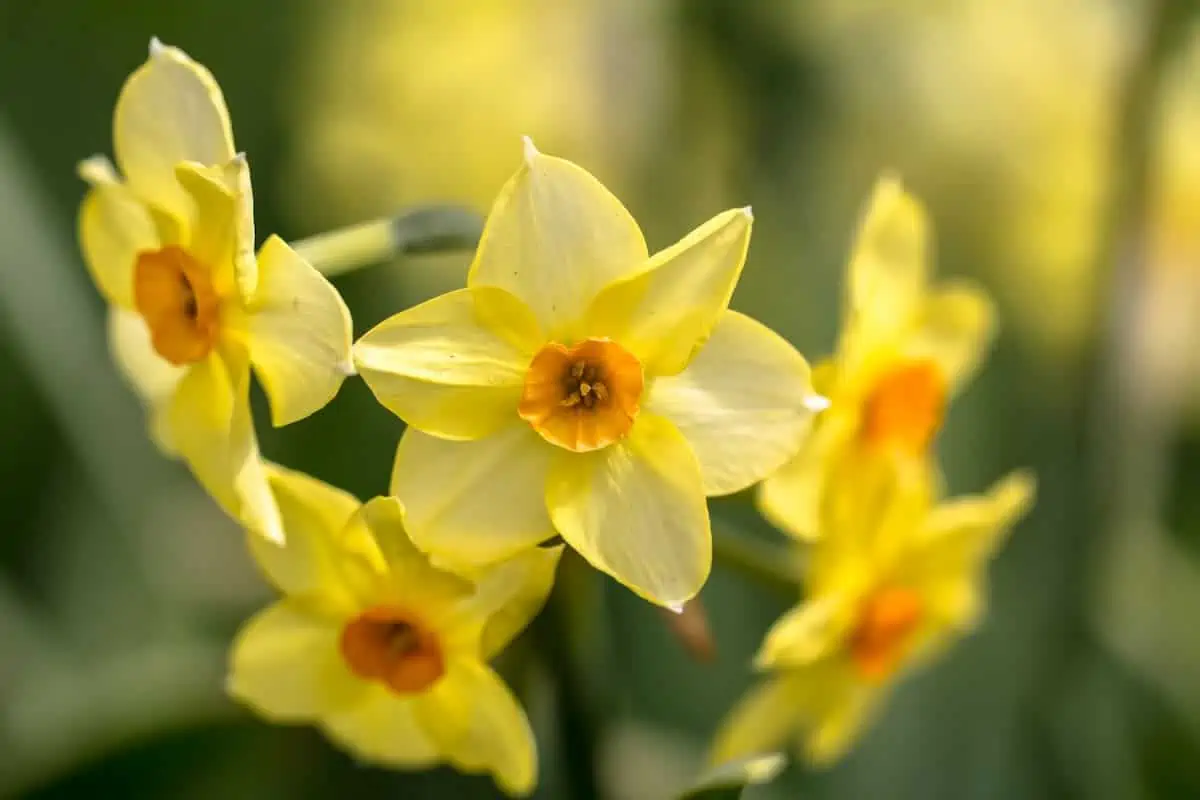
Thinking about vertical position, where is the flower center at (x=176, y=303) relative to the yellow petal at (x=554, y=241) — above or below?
below

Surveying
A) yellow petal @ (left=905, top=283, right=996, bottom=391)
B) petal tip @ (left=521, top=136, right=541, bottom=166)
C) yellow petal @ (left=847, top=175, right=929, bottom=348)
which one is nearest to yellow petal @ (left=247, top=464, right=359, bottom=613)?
petal tip @ (left=521, top=136, right=541, bottom=166)

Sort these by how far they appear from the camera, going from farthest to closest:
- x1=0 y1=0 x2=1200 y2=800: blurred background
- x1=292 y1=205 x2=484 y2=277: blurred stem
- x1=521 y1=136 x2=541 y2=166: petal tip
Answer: x1=0 y1=0 x2=1200 y2=800: blurred background
x1=292 y1=205 x2=484 y2=277: blurred stem
x1=521 y1=136 x2=541 y2=166: petal tip

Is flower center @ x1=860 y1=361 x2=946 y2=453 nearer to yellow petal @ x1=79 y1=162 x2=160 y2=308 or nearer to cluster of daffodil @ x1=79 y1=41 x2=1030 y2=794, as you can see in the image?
cluster of daffodil @ x1=79 y1=41 x2=1030 y2=794

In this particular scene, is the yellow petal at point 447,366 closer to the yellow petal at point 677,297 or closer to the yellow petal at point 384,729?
the yellow petal at point 677,297

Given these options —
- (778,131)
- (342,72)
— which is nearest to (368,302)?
(342,72)

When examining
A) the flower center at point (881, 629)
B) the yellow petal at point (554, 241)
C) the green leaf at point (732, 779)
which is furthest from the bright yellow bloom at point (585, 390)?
the flower center at point (881, 629)

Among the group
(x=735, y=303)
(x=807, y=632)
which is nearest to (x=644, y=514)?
(x=807, y=632)
